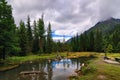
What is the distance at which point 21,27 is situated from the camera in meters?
84.1

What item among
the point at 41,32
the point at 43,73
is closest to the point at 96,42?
the point at 41,32

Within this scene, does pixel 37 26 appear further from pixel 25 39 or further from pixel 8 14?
pixel 8 14

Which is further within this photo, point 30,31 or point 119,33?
point 119,33

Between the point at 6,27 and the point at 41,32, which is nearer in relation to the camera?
the point at 6,27

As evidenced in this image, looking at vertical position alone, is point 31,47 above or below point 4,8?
below

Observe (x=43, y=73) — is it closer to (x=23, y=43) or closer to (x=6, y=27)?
(x=6, y=27)

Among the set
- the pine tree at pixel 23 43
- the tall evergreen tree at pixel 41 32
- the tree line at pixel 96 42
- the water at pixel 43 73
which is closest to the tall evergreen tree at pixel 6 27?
the water at pixel 43 73

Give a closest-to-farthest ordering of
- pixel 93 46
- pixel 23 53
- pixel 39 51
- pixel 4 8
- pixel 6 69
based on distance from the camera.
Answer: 1. pixel 6 69
2. pixel 4 8
3. pixel 23 53
4. pixel 39 51
5. pixel 93 46

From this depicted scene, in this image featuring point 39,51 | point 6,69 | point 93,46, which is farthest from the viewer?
point 93,46

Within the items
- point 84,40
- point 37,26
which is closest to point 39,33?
point 37,26

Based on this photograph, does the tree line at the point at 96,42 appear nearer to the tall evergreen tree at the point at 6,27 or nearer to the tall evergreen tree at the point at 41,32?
the tall evergreen tree at the point at 41,32

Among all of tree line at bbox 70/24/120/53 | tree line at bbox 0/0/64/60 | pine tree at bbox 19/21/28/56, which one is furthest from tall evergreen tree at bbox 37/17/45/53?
tree line at bbox 70/24/120/53

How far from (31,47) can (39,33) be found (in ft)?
28.2

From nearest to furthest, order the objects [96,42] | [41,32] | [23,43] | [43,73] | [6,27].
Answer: [43,73] < [6,27] < [23,43] < [41,32] < [96,42]
